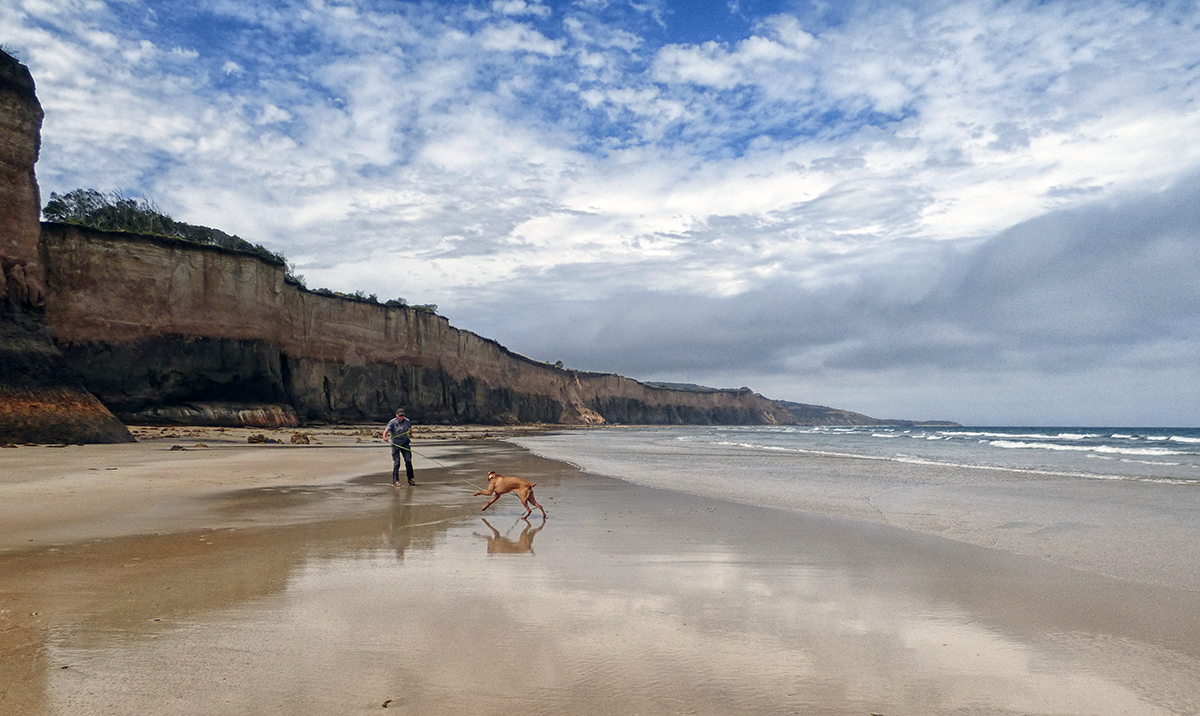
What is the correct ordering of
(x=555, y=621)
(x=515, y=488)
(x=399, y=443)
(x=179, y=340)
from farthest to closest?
(x=179, y=340), (x=399, y=443), (x=515, y=488), (x=555, y=621)

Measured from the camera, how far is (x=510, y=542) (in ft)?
22.2

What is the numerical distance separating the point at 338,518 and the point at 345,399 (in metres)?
39.8


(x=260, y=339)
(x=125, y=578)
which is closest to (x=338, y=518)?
(x=125, y=578)

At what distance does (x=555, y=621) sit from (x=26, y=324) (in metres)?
23.1

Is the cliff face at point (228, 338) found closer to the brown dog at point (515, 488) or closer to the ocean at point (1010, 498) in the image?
the ocean at point (1010, 498)

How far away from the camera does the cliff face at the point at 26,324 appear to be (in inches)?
692

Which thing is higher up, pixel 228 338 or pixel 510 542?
pixel 228 338

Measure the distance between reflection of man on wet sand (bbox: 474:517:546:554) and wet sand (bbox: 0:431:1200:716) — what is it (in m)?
0.07

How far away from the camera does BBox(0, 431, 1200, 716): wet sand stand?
296 cm

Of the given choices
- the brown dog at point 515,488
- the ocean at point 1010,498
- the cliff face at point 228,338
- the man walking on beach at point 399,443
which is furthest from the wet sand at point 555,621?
the cliff face at point 228,338

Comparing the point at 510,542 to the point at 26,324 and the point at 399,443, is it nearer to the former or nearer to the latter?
the point at 399,443

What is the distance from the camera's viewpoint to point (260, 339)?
1382 inches

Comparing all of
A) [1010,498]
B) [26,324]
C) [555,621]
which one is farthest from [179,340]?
[1010,498]

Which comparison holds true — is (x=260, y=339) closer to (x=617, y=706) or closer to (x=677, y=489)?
(x=677, y=489)
